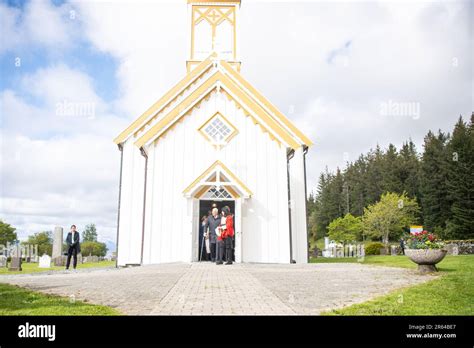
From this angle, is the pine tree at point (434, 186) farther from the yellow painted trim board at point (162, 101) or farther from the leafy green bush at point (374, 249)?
the yellow painted trim board at point (162, 101)

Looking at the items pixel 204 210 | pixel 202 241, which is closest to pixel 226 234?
pixel 202 241

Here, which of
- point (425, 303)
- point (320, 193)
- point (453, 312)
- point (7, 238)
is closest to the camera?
point (453, 312)

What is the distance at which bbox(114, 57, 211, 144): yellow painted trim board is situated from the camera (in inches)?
708

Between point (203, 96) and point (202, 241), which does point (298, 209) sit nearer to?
point (202, 241)

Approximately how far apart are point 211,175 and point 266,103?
504 centimetres

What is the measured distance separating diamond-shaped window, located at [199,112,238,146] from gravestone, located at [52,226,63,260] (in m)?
12.2

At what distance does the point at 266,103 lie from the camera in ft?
61.2

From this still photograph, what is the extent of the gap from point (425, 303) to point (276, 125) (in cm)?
1109

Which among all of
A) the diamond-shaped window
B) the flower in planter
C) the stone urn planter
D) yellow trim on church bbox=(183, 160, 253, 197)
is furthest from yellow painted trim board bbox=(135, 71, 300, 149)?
the stone urn planter

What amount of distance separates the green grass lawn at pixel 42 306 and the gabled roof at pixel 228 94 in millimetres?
9630

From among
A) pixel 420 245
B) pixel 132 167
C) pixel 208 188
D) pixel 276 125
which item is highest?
pixel 276 125
